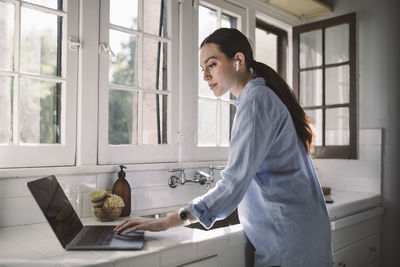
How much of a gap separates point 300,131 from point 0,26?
1.33m

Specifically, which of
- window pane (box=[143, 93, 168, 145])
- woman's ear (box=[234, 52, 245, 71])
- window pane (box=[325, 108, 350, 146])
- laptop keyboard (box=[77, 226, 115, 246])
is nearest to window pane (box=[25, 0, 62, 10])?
window pane (box=[143, 93, 168, 145])

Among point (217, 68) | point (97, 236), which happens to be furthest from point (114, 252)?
point (217, 68)

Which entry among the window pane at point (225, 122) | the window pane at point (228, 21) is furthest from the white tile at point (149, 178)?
the window pane at point (228, 21)

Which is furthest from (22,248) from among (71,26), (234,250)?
(71,26)

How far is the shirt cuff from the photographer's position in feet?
3.88

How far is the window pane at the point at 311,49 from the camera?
9.90ft

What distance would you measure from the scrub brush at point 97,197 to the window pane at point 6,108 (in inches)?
16.5

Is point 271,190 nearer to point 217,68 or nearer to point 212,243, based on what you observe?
point 212,243

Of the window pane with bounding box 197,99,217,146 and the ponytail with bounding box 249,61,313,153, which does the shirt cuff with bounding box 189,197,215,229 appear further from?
the window pane with bounding box 197,99,217,146

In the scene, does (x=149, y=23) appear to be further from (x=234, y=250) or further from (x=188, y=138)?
(x=234, y=250)

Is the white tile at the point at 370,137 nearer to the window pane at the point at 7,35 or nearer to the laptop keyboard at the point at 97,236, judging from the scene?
the laptop keyboard at the point at 97,236

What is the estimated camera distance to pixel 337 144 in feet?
9.37

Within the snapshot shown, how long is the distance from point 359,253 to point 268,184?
1.57 m

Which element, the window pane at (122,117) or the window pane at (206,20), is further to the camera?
the window pane at (206,20)
